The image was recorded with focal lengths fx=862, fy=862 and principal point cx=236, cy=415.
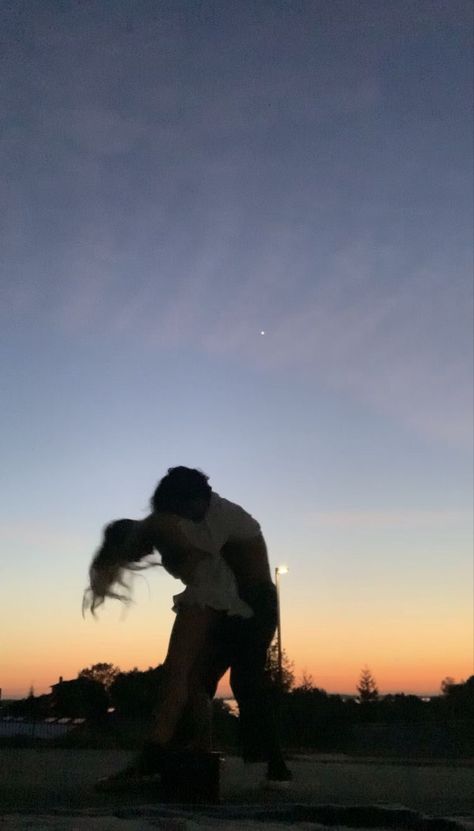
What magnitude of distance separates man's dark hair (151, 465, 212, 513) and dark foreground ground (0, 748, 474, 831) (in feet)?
3.63

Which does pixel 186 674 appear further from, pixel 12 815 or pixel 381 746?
pixel 381 746

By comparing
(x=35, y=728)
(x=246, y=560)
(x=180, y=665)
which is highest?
(x=246, y=560)

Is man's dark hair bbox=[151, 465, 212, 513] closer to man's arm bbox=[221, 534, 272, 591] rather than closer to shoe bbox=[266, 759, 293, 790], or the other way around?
man's arm bbox=[221, 534, 272, 591]

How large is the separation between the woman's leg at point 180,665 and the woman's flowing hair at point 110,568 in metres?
0.28

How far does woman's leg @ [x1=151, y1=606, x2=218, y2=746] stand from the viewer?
331 centimetres

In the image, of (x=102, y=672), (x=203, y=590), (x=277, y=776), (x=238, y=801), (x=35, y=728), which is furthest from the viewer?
(x=102, y=672)

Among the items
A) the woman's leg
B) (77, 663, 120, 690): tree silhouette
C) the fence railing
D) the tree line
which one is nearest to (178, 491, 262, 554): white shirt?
the woman's leg

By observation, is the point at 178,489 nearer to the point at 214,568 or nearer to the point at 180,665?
the point at 214,568

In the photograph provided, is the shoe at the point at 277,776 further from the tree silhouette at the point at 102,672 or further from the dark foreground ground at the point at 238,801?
the tree silhouette at the point at 102,672

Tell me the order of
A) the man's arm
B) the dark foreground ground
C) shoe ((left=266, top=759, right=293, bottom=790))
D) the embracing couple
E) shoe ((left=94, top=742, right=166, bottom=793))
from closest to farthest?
the dark foreground ground
shoe ((left=94, top=742, right=166, bottom=793))
the embracing couple
the man's arm
shoe ((left=266, top=759, right=293, bottom=790))

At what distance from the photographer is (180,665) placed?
3.43m

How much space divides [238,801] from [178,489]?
1.24 m

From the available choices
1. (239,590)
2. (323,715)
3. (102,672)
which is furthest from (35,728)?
(102,672)

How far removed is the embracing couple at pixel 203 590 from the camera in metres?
3.47
